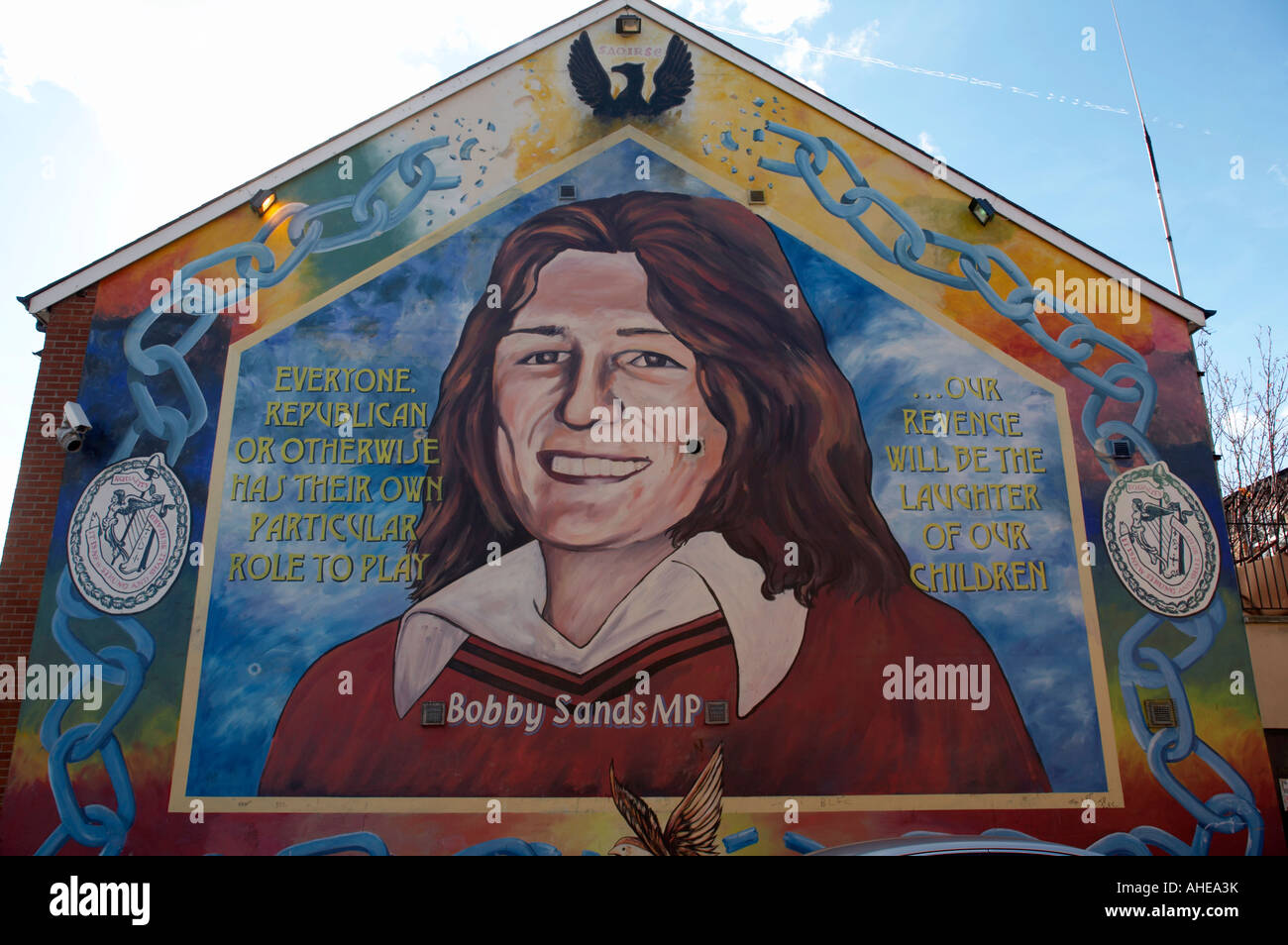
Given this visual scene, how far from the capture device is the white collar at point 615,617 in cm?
1019

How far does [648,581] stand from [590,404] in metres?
2.24

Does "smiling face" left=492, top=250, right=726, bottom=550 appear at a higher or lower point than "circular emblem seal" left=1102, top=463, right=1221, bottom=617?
higher

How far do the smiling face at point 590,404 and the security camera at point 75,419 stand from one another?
472 cm

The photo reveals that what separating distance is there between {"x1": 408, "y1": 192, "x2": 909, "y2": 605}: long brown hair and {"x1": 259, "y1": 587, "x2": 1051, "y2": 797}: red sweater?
917mm

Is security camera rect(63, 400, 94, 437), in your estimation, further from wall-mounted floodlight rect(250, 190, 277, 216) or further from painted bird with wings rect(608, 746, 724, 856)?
painted bird with wings rect(608, 746, 724, 856)

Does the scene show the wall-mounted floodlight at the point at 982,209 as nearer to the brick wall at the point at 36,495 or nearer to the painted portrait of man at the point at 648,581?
the painted portrait of man at the point at 648,581

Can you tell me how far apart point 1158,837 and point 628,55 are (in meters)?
11.5

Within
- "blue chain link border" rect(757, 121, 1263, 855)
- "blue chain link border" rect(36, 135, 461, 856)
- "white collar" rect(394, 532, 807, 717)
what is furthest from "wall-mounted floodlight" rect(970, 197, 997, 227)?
"blue chain link border" rect(36, 135, 461, 856)

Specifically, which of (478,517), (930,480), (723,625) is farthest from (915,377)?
(478,517)

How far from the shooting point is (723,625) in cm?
1034

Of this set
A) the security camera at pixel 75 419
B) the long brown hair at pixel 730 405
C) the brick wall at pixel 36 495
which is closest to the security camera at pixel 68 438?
the security camera at pixel 75 419

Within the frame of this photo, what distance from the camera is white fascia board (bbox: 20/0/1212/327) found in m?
11.4

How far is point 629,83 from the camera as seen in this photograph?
12.4m

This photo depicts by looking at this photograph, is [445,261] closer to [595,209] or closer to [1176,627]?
[595,209]
